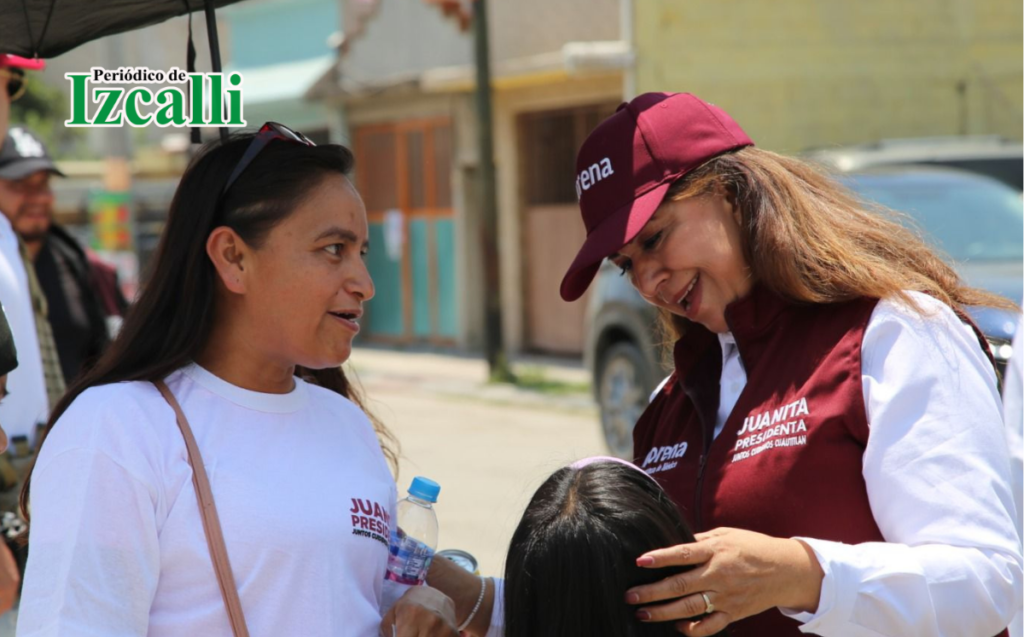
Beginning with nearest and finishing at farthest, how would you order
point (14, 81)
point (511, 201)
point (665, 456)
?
1. point (665, 456)
2. point (14, 81)
3. point (511, 201)

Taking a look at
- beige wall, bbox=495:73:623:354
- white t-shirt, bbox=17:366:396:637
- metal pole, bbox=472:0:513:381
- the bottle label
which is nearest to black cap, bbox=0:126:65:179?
white t-shirt, bbox=17:366:396:637

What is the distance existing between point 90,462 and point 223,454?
0.23m

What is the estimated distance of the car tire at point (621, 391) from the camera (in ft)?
30.7

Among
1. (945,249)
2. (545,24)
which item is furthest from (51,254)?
(545,24)

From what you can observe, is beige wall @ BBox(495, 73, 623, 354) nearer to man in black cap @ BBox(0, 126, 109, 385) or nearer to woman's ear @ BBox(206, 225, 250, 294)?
man in black cap @ BBox(0, 126, 109, 385)

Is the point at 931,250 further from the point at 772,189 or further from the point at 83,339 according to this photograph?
the point at 83,339

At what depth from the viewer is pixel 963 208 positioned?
25.3 feet

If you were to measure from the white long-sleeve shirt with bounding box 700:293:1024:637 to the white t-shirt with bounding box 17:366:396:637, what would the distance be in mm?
768

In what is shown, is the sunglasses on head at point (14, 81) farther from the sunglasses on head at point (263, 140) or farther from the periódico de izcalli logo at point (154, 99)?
the sunglasses on head at point (263, 140)

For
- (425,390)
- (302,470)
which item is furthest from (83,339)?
(425,390)

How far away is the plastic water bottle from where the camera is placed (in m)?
2.38

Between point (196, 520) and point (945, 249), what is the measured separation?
3963 mm

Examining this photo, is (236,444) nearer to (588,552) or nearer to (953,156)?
(588,552)

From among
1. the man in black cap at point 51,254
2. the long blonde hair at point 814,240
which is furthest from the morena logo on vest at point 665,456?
the man in black cap at point 51,254
